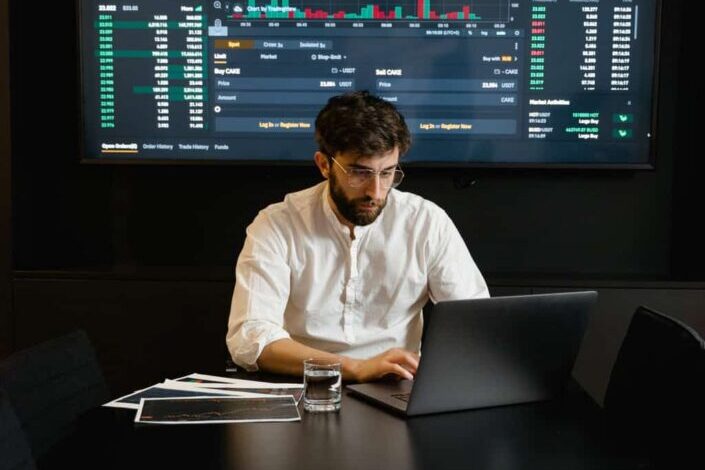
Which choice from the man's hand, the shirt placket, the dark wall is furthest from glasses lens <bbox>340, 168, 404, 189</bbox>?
the dark wall

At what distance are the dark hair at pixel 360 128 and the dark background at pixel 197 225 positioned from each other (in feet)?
2.93

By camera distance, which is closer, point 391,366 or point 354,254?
point 391,366

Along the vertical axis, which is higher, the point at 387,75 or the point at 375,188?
the point at 387,75

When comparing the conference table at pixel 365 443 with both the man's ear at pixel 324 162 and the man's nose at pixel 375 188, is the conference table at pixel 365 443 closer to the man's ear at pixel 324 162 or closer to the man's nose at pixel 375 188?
the man's nose at pixel 375 188

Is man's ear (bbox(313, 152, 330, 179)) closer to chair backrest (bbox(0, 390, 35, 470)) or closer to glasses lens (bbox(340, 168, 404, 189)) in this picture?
glasses lens (bbox(340, 168, 404, 189))

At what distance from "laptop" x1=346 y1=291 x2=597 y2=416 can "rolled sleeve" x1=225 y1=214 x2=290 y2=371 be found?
1.28 feet

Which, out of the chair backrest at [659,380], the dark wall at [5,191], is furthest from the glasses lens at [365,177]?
the dark wall at [5,191]

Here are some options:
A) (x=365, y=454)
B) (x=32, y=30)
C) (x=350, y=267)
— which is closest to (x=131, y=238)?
(x=32, y=30)

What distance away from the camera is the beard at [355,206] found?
7.30ft

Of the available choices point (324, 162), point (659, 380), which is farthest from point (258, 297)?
point (659, 380)

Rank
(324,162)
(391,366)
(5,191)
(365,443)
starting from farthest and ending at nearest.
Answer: (5,191), (324,162), (391,366), (365,443)

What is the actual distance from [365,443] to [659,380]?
2.00 feet

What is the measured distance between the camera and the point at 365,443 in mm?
1452

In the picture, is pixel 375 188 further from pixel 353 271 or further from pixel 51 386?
pixel 51 386
